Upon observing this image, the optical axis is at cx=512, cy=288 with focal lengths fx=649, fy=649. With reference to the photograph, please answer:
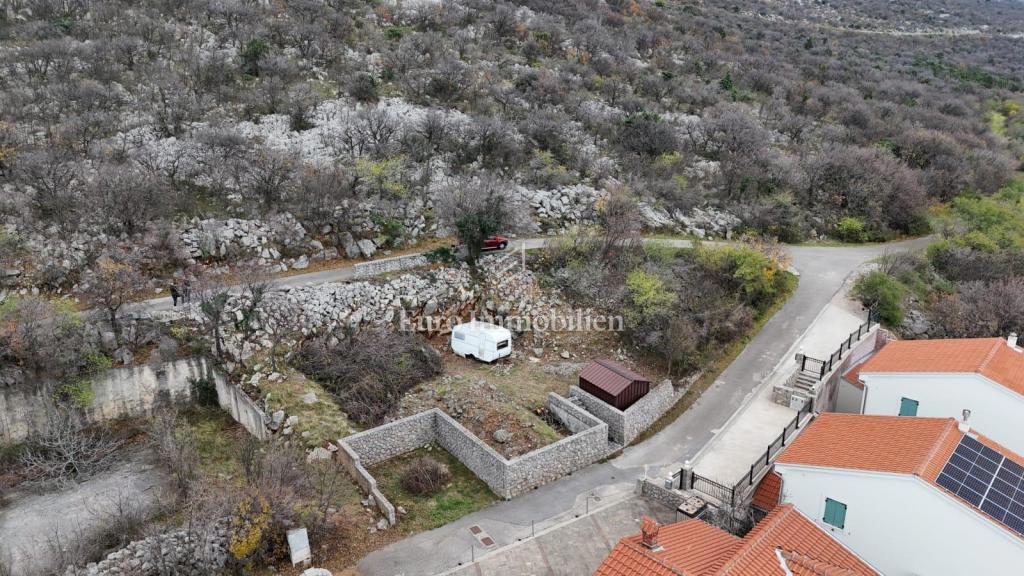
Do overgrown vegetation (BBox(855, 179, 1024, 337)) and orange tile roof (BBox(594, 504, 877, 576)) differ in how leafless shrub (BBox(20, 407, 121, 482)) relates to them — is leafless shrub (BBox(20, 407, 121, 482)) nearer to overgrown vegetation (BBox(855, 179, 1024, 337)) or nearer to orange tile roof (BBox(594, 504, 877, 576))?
orange tile roof (BBox(594, 504, 877, 576))

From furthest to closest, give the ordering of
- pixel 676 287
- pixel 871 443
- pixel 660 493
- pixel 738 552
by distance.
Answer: pixel 676 287 → pixel 660 493 → pixel 871 443 → pixel 738 552

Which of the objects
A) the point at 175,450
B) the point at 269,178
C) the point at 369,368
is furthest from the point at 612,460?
the point at 269,178

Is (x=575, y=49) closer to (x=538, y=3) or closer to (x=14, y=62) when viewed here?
(x=538, y=3)

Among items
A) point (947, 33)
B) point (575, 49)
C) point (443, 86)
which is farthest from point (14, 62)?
point (947, 33)

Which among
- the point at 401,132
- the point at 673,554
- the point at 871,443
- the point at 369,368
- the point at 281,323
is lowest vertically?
the point at 369,368

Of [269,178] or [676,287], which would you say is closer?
[676,287]

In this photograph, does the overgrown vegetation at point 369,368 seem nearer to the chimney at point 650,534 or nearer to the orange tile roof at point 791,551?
the chimney at point 650,534

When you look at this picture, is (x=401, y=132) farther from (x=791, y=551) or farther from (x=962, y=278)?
(x=962, y=278)
